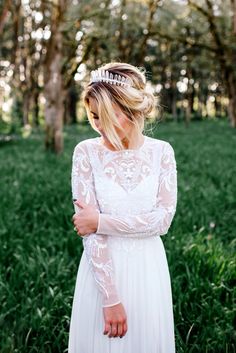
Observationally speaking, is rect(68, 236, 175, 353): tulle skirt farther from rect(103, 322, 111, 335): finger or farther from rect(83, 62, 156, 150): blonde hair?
rect(83, 62, 156, 150): blonde hair

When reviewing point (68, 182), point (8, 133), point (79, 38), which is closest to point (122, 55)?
point (8, 133)

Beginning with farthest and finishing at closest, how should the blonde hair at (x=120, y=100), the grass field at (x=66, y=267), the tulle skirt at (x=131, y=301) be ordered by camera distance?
the grass field at (x=66, y=267) → the tulle skirt at (x=131, y=301) → the blonde hair at (x=120, y=100)

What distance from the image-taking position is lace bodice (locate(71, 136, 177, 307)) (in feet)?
6.77

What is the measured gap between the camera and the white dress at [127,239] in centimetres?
210

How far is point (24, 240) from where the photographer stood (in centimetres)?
525

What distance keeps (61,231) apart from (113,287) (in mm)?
3623

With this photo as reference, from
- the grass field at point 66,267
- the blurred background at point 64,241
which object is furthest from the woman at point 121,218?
the grass field at point 66,267

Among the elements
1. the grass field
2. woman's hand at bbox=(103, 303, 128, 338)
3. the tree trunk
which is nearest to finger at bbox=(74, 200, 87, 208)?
woman's hand at bbox=(103, 303, 128, 338)

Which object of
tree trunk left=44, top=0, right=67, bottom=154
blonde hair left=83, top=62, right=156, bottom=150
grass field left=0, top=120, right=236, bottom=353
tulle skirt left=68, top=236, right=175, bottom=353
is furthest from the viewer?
tree trunk left=44, top=0, right=67, bottom=154

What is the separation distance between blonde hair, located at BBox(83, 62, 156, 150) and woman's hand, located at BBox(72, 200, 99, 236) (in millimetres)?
272

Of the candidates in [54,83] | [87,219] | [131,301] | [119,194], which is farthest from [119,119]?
[54,83]

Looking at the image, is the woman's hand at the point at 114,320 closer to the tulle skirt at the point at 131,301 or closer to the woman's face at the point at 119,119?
the tulle skirt at the point at 131,301

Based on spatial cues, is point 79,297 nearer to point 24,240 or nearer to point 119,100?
point 119,100

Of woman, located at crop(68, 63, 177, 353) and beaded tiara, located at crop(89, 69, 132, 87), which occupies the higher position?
beaded tiara, located at crop(89, 69, 132, 87)
